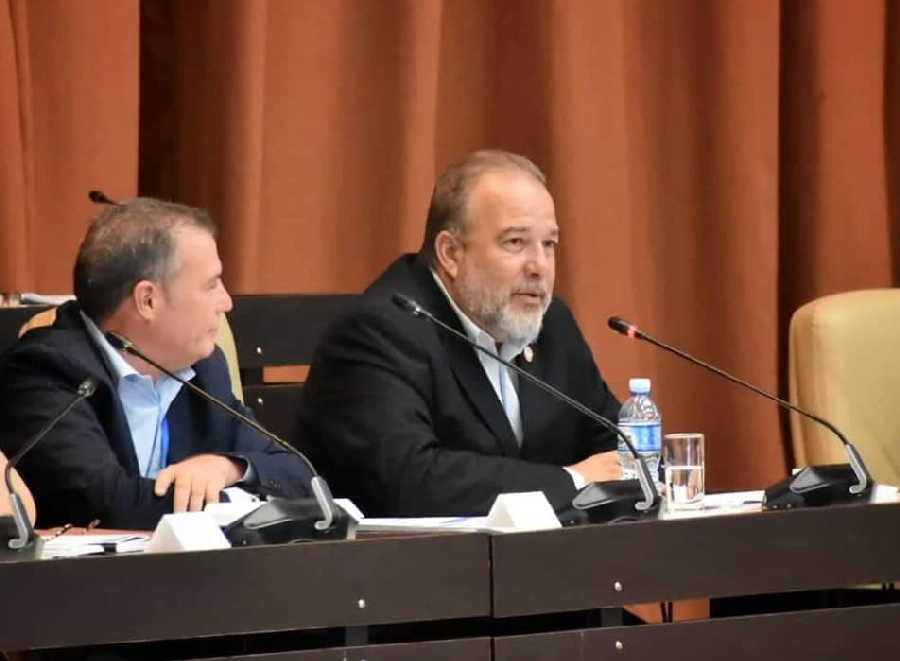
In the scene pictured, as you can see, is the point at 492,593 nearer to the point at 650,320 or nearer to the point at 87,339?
the point at 87,339

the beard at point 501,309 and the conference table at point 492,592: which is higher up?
the beard at point 501,309

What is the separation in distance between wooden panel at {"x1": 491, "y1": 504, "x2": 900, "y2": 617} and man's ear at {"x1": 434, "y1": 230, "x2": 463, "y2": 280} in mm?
1285

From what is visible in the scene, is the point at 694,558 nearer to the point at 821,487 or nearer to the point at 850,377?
the point at 821,487

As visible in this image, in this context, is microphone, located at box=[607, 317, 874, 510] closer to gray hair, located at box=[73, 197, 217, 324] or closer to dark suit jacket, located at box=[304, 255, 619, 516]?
dark suit jacket, located at box=[304, 255, 619, 516]

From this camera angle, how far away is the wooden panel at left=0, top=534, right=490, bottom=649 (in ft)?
7.79

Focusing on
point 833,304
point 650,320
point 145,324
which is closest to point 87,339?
point 145,324

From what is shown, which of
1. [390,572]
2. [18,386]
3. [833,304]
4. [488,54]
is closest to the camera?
[390,572]

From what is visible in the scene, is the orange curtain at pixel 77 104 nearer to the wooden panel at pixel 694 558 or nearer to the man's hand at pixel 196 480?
the man's hand at pixel 196 480

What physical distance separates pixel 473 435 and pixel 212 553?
1.35 m

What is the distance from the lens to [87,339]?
3533 millimetres

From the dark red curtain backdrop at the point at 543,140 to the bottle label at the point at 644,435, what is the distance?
110cm

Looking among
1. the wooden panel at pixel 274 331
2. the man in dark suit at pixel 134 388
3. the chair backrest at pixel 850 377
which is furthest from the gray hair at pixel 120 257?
the chair backrest at pixel 850 377

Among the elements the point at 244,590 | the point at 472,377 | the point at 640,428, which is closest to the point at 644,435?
the point at 640,428

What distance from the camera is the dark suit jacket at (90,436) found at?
330cm
